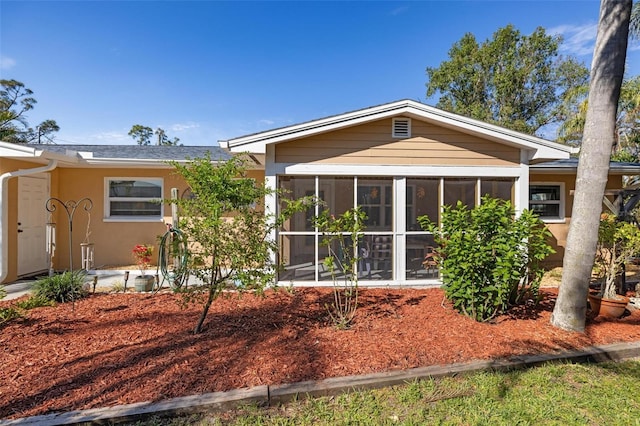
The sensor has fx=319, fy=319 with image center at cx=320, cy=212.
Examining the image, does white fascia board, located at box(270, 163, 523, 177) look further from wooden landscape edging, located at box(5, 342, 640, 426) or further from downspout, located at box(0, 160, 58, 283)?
downspout, located at box(0, 160, 58, 283)

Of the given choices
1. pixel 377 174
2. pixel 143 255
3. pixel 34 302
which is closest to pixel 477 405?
pixel 377 174

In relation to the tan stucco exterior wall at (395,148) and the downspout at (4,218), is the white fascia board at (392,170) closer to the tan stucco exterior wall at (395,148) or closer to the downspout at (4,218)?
the tan stucco exterior wall at (395,148)

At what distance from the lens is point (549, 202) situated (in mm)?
9203

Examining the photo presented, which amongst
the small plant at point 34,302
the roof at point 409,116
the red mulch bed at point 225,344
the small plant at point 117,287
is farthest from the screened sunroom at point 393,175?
the small plant at point 34,302

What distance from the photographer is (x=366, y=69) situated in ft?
57.3

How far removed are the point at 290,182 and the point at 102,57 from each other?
25.9ft

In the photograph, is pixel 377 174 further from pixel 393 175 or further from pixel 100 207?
pixel 100 207

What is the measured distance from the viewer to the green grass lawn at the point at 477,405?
8.01 ft

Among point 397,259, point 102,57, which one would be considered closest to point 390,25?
point 102,57

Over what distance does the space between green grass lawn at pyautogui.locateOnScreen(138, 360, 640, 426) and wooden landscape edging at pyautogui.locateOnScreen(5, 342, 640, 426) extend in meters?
0.06

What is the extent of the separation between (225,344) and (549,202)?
9697mm

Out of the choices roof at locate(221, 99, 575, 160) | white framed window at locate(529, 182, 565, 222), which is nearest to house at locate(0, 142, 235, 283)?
roof at locate(221, 99, 575, 160)

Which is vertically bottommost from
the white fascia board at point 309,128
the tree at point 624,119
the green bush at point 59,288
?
the green bush at point 59,288

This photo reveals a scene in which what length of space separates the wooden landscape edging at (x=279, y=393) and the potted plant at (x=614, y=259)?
139 cm
